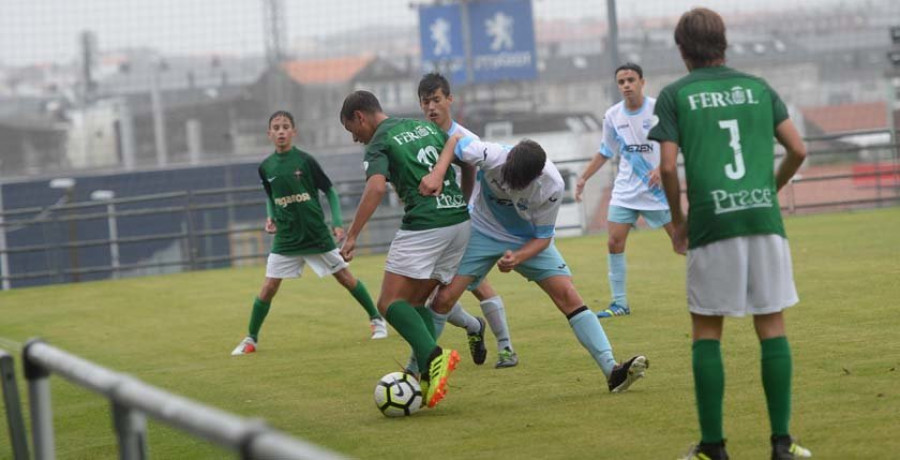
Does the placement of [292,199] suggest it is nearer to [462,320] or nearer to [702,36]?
[462,320]

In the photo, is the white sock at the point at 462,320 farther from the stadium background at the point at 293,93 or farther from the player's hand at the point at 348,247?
the stadium background at the point at 293,93

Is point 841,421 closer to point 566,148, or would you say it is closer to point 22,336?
point 22,336

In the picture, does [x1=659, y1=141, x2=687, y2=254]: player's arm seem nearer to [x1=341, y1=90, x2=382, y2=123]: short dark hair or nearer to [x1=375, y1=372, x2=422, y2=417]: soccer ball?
[x1=375, y1=372, x2=422, y2=417]: soccer ball

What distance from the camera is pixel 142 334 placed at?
550 inches

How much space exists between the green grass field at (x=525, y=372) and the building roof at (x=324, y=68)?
79.3 feet

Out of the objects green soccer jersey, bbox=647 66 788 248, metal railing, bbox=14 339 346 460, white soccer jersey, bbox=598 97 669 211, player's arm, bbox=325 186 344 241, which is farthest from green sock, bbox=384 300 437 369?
white soccer jersey, bbox=598 97 669 211

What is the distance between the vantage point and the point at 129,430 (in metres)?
3.85

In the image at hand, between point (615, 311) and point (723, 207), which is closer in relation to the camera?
point (723, 207)

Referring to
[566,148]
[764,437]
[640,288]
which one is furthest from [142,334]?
[566,148]

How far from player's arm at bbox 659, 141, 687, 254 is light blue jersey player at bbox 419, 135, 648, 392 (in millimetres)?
1747

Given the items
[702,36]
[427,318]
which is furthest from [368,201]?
[702,36]

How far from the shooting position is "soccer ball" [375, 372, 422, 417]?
7.61 meters

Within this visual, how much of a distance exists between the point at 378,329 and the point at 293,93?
31.8 m

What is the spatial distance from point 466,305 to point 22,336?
4.54 meters
